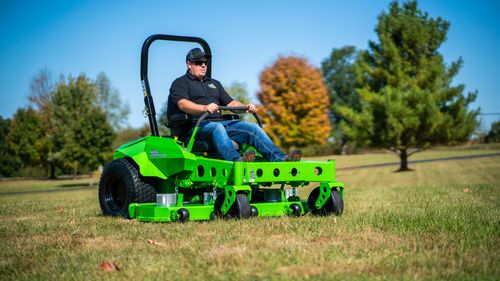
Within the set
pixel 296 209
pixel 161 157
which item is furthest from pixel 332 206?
pixel 161 157

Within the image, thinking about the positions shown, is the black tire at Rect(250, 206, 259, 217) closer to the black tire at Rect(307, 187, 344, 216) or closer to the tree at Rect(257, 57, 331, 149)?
the black tire at Rect(307, 187, 344, 216)

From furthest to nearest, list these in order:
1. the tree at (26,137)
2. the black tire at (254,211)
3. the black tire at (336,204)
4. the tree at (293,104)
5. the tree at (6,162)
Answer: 1. the tree at (6,162)
2. the tree at (26,137)
3. the tree at (293,104)
4. the black tire at (336,204)
5. the black tire at (254,211)

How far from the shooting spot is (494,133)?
88188 mm

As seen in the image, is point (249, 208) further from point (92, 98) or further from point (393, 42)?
point (92, 98)

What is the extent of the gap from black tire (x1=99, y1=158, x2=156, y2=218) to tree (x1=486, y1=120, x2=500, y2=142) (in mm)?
85973

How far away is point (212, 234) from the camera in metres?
6.18

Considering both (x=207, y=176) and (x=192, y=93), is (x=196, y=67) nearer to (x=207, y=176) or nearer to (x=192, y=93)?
(x=192, y=93)

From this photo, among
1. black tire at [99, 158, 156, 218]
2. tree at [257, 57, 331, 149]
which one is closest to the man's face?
black tire at [99, 158, 156, 218]

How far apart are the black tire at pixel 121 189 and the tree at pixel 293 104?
3481 centimetres

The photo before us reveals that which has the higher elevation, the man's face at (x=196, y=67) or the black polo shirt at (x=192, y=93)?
the man's face at (x=196, y=67)

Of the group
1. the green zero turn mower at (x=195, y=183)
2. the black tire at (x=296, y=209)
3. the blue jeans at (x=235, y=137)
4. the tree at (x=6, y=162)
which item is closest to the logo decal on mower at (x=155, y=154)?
the green zero turn mower at (x=195, y=183)

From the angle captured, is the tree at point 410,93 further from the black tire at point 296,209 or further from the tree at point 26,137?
the tree at point 26,137

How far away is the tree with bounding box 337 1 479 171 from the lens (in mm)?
38406

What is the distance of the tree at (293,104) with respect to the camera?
44.4 metres
